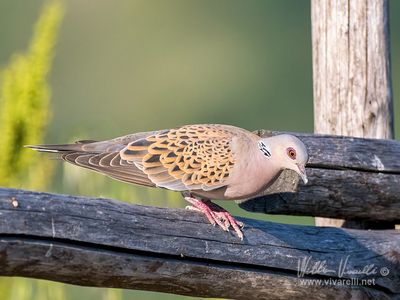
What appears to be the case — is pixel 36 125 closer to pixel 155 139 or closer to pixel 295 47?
pixel 155 139

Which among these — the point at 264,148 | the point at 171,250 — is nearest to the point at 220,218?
the point at 171,250

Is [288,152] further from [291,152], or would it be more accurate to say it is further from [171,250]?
[171,250]

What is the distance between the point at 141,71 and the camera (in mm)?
12234

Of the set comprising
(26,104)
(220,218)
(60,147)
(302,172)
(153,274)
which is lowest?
(153,274)

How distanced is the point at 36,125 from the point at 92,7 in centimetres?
771

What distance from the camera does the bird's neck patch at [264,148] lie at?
4.45 m

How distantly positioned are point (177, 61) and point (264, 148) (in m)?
7.70

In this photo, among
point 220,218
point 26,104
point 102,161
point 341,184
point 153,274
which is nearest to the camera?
point 153,274

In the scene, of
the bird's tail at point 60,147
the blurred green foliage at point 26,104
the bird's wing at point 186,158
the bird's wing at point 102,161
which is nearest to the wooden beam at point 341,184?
the bird's wing at point 186,158

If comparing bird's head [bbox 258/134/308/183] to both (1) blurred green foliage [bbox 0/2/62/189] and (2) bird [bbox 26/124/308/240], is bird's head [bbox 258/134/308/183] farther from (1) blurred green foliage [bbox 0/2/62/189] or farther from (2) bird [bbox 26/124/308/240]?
(1) blurred green foliage [bbox 0/2/62/189]

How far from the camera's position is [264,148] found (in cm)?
448

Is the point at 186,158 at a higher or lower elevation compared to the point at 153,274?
higher

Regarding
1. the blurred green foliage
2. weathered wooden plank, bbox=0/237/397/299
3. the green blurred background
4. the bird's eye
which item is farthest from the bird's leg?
the green blurred background

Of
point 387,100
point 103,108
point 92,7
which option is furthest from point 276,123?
point 387,100
